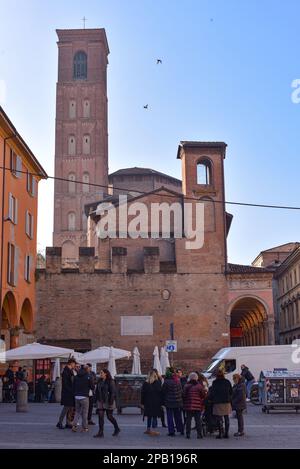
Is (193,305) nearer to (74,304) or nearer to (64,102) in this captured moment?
(74,304)

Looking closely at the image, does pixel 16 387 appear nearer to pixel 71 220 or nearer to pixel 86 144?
pixel 71 220

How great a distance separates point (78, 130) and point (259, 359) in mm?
52476

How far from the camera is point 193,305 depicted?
36031 mm

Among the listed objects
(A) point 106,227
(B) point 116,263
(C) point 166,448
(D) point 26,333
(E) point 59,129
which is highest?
(E) point 59,129

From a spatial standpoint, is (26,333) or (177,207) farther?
(177,207)

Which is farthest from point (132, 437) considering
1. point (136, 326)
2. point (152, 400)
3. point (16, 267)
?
point (136, 326)

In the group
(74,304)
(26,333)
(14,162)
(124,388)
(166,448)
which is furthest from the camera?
(74,304)

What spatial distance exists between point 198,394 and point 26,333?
2188 centimetres

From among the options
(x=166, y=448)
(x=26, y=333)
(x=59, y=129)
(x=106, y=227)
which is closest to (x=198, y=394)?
(x=166, y=448)

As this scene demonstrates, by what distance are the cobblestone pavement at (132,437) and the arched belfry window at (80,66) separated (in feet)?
211

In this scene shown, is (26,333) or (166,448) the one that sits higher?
Result: (26,333)

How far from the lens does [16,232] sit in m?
29.9

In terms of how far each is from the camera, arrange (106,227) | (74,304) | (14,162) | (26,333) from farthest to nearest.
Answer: (106,227) < (74,304) < (26,333) < (14,162)

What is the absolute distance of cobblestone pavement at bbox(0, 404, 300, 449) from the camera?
36.9ft
